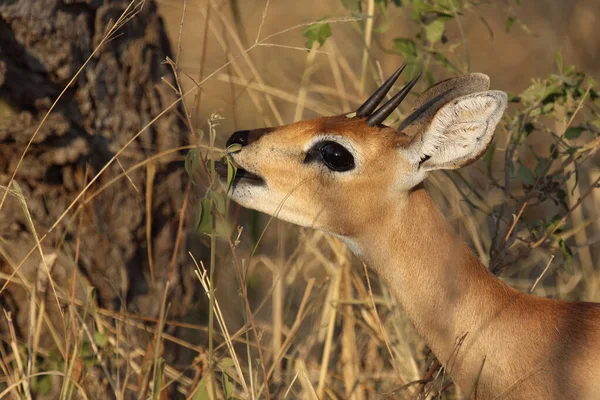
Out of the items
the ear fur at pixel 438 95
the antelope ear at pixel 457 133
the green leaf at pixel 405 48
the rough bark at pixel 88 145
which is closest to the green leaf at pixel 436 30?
the green leaf at pixel 405 48

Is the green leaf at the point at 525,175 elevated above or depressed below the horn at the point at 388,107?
below

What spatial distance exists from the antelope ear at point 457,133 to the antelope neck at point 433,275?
17 cm

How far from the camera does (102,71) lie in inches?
167

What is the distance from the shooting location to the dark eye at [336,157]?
11.5 feet

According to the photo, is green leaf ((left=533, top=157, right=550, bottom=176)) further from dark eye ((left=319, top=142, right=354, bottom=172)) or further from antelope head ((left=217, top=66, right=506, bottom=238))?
dark eye ((left=319, top=142, right=354, bottom=172))

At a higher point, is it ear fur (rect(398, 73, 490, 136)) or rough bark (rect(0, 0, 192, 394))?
ear fur (rect(398, 73, 490, 136))

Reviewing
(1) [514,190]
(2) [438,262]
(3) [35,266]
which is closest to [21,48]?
(3) [35,266]

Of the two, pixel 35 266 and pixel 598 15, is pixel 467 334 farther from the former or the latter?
pixel 598 15

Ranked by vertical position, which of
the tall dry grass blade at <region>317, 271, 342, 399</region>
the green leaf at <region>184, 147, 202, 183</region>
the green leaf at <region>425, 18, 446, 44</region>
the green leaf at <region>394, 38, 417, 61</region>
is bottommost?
the tall dry grass blade at <region>317, 271, 342, 399</region>

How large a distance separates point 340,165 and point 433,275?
0.54 metres

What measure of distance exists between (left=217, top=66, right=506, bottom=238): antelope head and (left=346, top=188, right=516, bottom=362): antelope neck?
0.29 ft

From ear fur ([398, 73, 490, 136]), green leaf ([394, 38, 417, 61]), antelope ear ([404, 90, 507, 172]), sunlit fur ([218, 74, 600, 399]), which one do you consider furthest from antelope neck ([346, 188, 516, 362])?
green leaf ([394, 38, 417, 61])

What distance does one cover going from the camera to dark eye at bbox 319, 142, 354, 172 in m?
3.52

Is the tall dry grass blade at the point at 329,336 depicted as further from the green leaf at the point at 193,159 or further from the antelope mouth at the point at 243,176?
the green leaf at the point at 193,159
